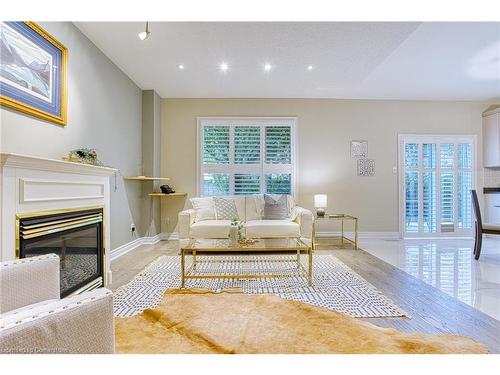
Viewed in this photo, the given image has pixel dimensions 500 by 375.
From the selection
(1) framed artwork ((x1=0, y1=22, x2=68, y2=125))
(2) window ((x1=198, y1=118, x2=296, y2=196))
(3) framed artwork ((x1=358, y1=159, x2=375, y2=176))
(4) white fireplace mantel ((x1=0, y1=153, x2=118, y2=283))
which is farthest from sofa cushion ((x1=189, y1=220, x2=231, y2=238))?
(3) framed artwork ((x1=358, y1=159, x2=375, y2=176))

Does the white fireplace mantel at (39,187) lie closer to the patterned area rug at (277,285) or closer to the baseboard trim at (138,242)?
the patterned area rug at (277,285)

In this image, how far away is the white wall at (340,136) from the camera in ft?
18.1

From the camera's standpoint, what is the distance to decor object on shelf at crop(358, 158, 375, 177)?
18.4 ft

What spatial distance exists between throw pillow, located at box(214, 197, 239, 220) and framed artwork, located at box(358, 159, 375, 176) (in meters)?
2.62

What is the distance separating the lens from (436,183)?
222 inches

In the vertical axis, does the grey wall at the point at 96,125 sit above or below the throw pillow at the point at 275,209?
above

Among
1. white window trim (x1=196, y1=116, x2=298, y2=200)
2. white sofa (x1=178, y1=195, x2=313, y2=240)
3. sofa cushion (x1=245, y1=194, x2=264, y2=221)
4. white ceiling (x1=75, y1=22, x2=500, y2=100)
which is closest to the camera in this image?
white ceiling (x1=75, y1=22, x2=500, y2=100)

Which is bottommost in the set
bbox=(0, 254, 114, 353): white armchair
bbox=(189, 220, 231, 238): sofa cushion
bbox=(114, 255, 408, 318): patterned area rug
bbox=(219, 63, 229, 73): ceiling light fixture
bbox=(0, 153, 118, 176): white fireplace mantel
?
bbox=(114, 255, 408, 318): patterned area rug

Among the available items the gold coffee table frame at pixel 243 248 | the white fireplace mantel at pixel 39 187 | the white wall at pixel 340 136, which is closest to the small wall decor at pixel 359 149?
the white wall at pixel 340 136

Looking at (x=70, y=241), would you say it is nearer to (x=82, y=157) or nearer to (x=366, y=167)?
(x=82, y=157)

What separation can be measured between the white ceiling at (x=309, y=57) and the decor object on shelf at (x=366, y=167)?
1240 mm

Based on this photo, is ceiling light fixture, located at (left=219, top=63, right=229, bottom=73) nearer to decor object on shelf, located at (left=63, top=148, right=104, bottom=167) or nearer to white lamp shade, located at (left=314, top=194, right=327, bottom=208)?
decor object on shelf, located at (left=63, top=148, right=104, bottom=167)
